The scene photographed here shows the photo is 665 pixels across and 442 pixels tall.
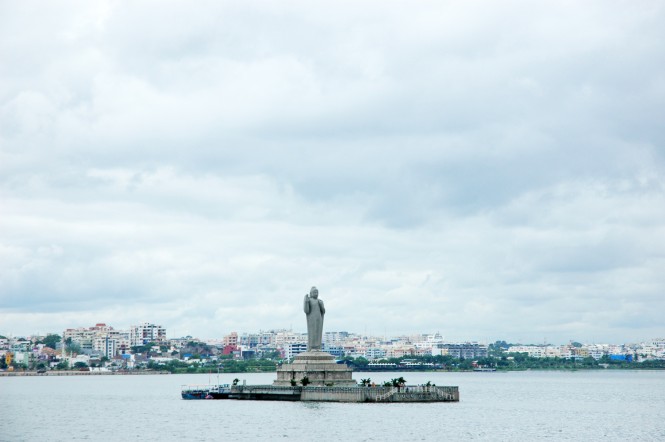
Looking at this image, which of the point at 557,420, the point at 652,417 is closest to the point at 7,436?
the point at 557,420

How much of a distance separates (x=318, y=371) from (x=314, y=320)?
494 centimetres

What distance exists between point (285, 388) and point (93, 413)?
63.8 ft

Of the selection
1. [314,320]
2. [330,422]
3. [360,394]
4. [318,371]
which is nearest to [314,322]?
[314,320]

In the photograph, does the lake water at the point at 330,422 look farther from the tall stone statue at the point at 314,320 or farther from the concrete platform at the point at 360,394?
the tall stone statue at the point at 314,320

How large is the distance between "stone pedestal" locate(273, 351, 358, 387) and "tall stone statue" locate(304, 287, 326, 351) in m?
1.13

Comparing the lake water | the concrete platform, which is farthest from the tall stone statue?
the lake water

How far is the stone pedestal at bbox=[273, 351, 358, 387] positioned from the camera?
86.1m

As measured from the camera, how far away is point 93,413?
94.6 meters

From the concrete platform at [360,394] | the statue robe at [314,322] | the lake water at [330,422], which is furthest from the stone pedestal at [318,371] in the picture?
the lake water at [330,422]

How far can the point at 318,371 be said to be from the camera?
8612cm

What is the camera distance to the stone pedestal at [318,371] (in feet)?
283

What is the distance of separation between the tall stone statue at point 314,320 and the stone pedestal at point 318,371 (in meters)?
1.13

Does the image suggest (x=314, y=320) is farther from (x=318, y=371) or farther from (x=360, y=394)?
(x=360, y=394)

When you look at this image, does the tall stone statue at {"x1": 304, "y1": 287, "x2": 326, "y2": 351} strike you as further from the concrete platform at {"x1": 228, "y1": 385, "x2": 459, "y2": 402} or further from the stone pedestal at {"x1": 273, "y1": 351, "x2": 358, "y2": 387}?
the concrete platform at {"x1": 228, "y1": 385, "x2": 459, "y2": 402}
